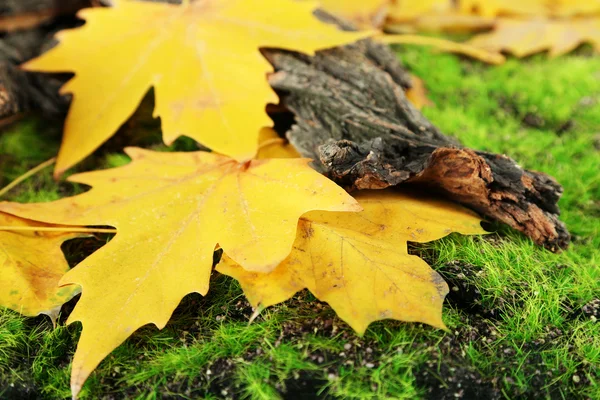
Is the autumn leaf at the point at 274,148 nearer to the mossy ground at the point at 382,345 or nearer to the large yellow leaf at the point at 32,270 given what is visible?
the mossy ground at the point at 382,345

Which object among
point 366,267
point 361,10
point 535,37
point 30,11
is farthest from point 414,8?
point 366,267

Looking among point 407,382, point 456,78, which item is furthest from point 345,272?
point 456,78

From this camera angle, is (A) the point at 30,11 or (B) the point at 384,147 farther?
(A) the point at 30,11

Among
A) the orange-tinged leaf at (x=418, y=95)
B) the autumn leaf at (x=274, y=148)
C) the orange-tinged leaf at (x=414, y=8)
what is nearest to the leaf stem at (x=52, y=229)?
the autumn leaf at (x=274, y=148)

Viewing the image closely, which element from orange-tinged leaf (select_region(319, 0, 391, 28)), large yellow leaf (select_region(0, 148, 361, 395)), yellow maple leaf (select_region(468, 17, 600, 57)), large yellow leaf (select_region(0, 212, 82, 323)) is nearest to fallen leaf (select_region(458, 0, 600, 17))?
yellow maple leaf (select_region(468, 17, 600, 57))

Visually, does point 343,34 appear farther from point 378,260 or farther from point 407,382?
point 407,382

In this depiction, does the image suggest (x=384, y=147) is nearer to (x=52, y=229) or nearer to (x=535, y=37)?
(x=52, y=229)
